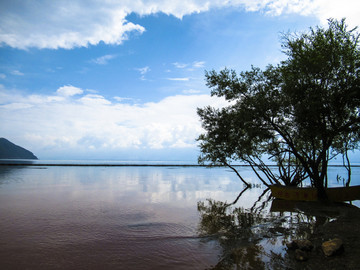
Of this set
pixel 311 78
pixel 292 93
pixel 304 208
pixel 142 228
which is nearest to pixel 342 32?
pixel 311 78

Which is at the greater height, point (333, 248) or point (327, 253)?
point (333, 248)

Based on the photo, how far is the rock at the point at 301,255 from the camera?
884cm

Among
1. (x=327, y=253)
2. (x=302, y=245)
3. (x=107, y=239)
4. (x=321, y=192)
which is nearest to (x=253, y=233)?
(x=302, y=245)

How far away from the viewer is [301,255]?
8.95 meters

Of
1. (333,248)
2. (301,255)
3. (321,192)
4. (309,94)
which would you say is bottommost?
(301,255)

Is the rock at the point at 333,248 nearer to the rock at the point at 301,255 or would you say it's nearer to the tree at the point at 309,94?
the rock at the point at 301,255

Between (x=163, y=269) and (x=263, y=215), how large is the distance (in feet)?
42.6

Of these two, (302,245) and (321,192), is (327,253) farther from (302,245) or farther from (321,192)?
(321,192)

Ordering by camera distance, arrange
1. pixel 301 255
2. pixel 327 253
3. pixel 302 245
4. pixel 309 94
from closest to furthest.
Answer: pixel 327 253 < pixel 301 255 < pixel 302 245 < pixel 309 94

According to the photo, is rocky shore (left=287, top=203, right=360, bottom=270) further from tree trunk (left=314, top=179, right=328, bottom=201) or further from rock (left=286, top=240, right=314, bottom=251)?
tree trunk (left=314, top=179, right=328, bottom=201)

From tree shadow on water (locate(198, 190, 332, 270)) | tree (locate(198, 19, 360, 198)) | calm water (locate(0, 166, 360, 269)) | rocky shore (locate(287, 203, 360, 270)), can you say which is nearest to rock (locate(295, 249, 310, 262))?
rocky shore (locate(287, 203, 360, 270))

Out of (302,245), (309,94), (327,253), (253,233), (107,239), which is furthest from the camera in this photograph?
(309,94)

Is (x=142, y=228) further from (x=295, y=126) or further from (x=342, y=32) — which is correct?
(x=342, y=32)

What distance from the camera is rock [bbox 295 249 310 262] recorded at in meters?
8.84
